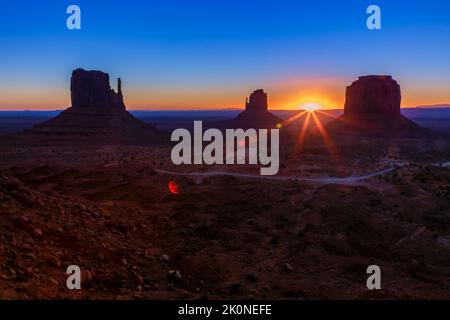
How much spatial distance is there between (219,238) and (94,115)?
241 feet

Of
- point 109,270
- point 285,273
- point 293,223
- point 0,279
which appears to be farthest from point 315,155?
point 0,279

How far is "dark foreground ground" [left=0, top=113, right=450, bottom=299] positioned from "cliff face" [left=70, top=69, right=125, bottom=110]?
63195 mm

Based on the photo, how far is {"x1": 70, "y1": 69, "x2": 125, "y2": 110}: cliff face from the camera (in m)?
88.2

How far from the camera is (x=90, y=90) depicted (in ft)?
290

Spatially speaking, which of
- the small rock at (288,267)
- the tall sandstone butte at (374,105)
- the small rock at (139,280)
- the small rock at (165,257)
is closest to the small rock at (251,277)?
the small rock at (288,267)

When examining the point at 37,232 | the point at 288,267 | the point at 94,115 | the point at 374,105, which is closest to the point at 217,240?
the point at 288,267

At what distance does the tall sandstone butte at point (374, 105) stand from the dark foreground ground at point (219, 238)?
2370 inches

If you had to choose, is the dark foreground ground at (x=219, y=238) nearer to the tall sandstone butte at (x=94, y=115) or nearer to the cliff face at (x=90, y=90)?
the tall sandstone butte at (x=94, y=115)

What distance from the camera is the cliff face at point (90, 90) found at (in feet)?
289

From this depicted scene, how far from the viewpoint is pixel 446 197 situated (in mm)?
26906

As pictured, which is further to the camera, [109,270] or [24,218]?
[24,218]

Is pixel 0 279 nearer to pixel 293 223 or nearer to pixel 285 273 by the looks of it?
pixel 285 273

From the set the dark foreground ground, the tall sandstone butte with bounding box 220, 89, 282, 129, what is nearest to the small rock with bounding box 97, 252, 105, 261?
the dark foreground ground
